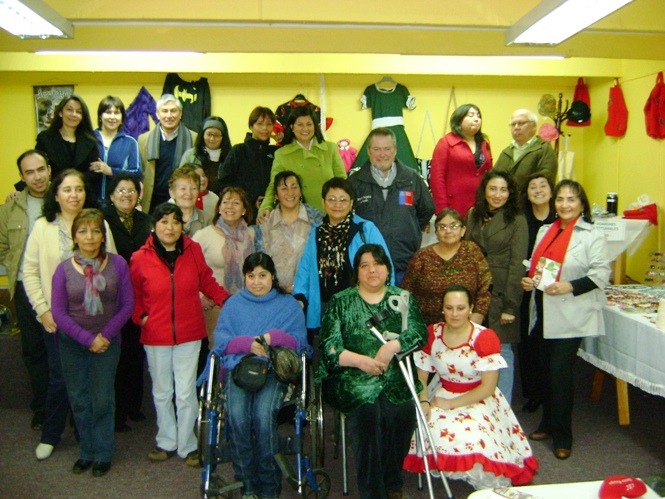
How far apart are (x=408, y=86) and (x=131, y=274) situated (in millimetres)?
4157

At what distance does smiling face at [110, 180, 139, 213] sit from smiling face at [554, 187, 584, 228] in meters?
2.36

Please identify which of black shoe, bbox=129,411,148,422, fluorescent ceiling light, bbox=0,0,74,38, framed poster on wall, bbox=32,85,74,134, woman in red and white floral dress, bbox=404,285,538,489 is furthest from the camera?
framed poster on wall, bbox=32,85,74,134

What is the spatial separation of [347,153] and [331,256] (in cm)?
307

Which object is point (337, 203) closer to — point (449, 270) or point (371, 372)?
point (449, 270)

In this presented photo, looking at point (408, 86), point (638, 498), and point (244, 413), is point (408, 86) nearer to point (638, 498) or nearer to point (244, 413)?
point (244, 413)

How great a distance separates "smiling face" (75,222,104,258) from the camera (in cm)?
298

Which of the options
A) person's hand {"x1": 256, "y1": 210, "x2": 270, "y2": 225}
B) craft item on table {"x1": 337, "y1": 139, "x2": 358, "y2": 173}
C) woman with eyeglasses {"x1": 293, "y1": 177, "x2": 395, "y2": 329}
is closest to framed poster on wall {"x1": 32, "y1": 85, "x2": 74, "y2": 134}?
craft item on table {"x1": 337, "y1": 139, "x2": 358, "y2": 173}

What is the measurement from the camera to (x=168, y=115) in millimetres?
4281

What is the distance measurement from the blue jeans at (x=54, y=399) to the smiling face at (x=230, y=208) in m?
1.11

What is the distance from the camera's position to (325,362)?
2.85m

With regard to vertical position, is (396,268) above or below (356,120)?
below

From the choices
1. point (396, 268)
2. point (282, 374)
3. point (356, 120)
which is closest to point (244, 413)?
point (282, 374)

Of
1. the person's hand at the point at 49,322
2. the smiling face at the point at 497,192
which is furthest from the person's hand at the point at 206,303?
the smiling face at the point at 497,192

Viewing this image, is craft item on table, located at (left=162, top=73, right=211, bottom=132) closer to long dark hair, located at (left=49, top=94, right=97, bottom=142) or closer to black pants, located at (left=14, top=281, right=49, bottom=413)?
long dark hair, located at (left=49, top=94, right=97, bottom=142)
